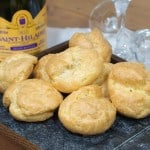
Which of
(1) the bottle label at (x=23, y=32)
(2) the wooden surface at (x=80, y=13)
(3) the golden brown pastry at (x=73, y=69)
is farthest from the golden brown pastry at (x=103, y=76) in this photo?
(2) the wooden surface at (x=80, y=13)

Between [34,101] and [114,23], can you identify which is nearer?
[34,101]

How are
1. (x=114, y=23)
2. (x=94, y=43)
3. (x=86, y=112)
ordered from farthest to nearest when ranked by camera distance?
(x=114, y=23)
(x=94, y=43)
(x=86, y=112)

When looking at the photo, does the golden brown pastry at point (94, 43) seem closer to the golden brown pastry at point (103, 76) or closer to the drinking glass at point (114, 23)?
the golden brown pastry at point (103, 76)

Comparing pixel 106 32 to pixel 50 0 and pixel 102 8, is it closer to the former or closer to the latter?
pixel 102 8

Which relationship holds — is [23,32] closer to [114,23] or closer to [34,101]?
[34,101]

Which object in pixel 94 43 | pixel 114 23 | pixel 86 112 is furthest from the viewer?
pixel 114 23

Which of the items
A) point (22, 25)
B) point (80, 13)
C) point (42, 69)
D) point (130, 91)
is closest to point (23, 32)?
point (22, 25)
